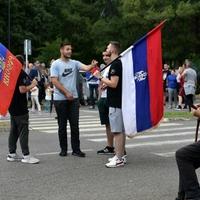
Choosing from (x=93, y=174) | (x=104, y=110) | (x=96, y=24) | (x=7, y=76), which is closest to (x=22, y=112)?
(x=7, y=76)

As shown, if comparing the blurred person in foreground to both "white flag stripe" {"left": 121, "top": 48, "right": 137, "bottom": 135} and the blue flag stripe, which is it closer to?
"white flag stripe" {"left": 121, "top": 48, "right": 137, "bottom": 135}

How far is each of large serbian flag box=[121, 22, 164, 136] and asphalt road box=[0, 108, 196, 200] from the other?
771 mm

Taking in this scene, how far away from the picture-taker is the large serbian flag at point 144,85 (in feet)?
32.4

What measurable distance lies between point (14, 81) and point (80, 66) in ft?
4.64

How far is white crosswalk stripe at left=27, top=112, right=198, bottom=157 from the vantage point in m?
13.0

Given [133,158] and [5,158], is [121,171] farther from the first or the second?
[5,158]

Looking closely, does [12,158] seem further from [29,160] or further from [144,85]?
[144,85]

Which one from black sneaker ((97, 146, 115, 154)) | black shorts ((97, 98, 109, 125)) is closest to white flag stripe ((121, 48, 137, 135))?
black shorts ((97, 98, 109, 125))

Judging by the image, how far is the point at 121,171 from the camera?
937cm

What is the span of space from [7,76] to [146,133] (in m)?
5.73

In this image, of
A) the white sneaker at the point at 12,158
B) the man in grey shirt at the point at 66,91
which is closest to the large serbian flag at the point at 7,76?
the man in grey shirt at the point at 66,91

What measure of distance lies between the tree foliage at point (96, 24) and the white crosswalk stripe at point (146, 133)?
74.8ft

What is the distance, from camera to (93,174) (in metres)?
9.12

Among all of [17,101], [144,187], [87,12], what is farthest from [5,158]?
[87,12]
